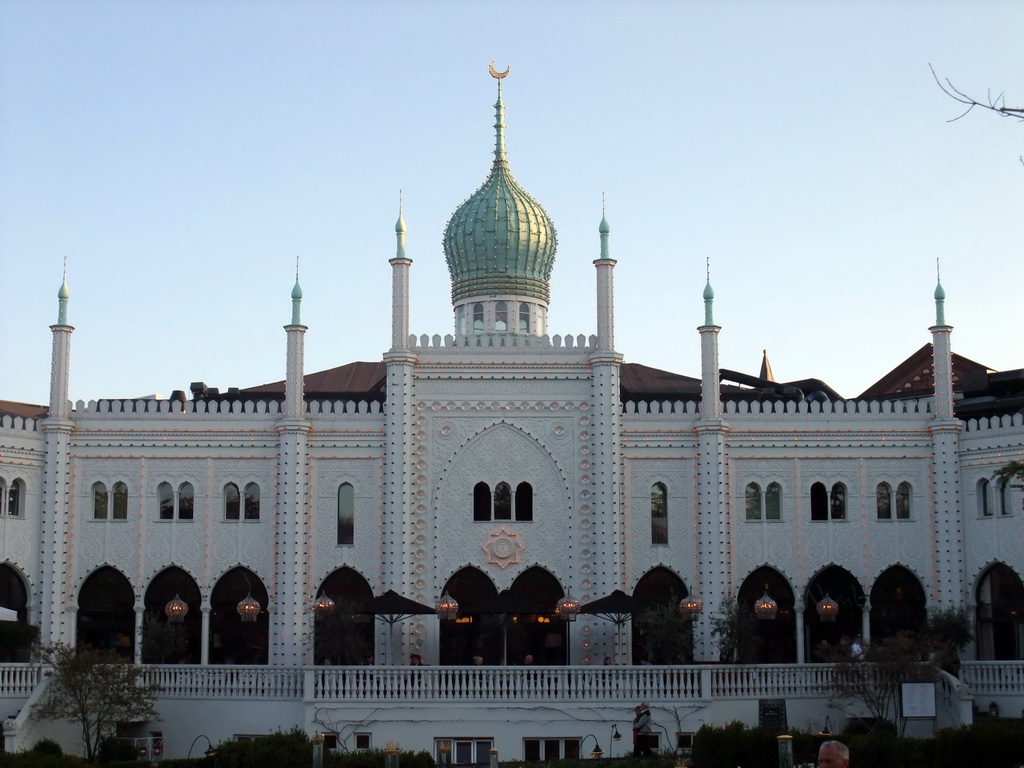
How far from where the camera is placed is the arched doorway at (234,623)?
46531mm

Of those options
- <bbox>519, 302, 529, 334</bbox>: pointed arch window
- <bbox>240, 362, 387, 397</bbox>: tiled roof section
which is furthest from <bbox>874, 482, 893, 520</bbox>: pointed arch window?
<bbox>240, 362, 387, 397</bbox>: tiled roof section

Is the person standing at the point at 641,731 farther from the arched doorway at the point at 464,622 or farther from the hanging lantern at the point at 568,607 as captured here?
the arched doorway at the point at 464,622

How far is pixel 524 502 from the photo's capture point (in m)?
46.9

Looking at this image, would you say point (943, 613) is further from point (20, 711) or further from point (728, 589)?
point (20, 711)

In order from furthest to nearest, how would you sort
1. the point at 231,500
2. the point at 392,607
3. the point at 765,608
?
the point at 231,500, the point at 765,608, the point at 392,607

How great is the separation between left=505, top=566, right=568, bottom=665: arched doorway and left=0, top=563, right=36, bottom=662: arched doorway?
14.6m

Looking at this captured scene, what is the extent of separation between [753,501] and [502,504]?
7.95 m

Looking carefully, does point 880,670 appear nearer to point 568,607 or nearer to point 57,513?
point 568,607

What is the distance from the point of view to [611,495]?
1822 inches

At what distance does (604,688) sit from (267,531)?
40.0 ft

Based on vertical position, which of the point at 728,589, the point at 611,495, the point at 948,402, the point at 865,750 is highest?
the point at 948,402

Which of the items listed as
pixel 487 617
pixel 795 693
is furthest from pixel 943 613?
Result: pixel 487 617

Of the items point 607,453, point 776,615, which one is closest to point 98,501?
point 607,453

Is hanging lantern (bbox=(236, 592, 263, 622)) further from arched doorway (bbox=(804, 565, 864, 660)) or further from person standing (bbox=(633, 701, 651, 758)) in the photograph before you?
arched doorway (bbox=(804, 565, 864, 660))
